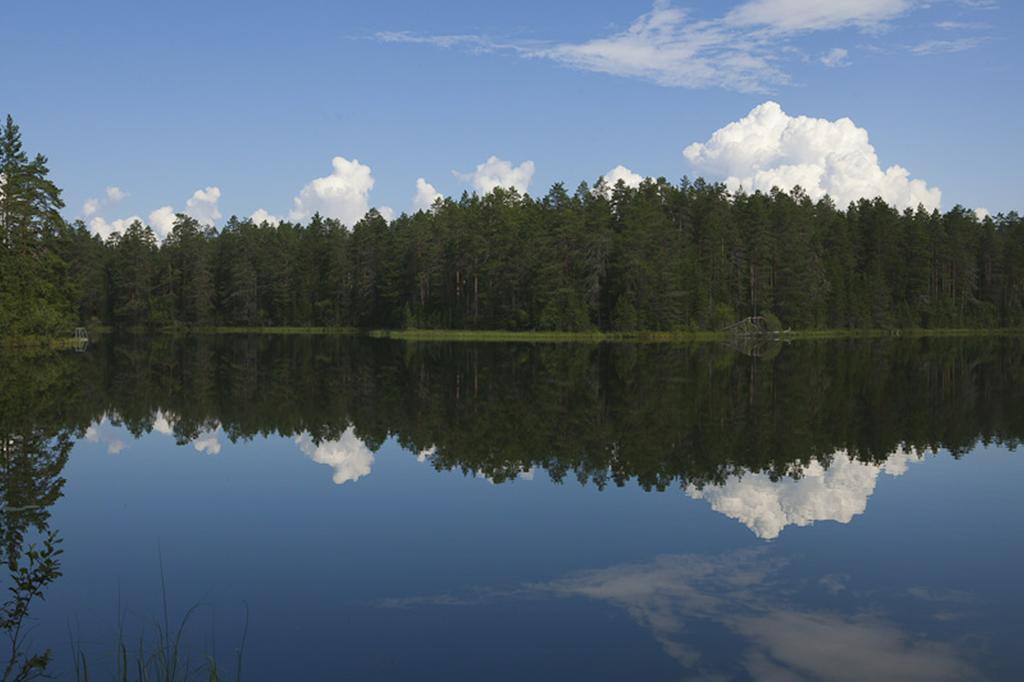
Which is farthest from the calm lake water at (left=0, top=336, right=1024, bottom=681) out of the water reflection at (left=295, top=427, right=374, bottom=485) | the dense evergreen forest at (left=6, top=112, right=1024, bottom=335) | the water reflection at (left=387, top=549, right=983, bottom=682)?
the dense evergreen forest at (left=6, top=112, right=1024, bottom=335)

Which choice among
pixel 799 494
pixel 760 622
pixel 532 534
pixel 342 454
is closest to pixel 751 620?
pixel 760 622

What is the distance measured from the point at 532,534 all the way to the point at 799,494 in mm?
6691

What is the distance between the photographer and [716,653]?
32.5ft

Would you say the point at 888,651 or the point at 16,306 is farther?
the point at 16,306

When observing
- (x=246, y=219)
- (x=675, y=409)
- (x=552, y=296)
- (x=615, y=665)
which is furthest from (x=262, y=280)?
(x=615, y=665)

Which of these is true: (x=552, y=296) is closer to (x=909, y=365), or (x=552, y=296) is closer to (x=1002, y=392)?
(x=909, y=365)

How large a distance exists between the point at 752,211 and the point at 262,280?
8238 centimetres

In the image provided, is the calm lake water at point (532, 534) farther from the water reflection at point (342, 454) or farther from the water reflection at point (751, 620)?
the water reflection at point (342, 454)

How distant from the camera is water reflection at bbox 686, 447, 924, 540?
16422 mm

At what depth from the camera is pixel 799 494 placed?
59.8 feet

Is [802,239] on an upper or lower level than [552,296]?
upper

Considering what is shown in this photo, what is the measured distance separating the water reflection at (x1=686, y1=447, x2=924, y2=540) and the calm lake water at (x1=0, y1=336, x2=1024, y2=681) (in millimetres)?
96

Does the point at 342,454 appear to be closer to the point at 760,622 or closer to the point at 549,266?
the point at 760,622

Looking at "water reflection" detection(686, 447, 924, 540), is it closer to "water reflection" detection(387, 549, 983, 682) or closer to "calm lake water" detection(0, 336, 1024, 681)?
"calm lake water" detection(0, 336, 1024, 681)
